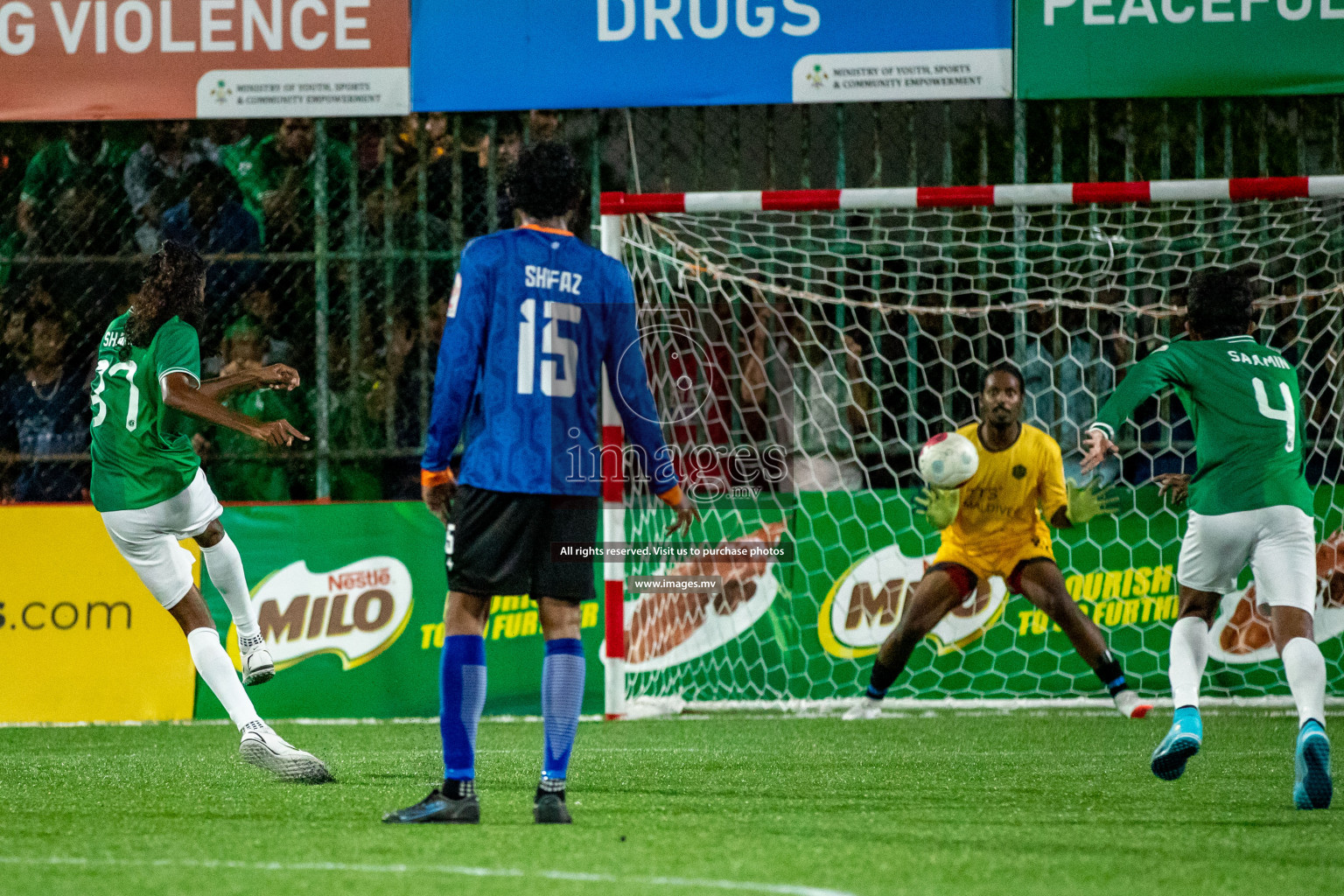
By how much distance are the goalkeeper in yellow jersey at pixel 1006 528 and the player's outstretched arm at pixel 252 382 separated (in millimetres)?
3665

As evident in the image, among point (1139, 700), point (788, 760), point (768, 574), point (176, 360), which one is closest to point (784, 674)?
point (768, 574)

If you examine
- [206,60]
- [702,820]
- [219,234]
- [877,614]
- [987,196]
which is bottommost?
[702,820]

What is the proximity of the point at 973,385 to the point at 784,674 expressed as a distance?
88.5 inches

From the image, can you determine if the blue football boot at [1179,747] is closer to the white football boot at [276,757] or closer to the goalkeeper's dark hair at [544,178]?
the goalkeeper's dark hair at [544,178]

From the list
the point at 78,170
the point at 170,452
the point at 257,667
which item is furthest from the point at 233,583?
the point at 78,170

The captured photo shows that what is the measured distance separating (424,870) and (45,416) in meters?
7.19

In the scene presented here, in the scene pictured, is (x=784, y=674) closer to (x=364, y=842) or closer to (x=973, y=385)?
(x=973, y=385)

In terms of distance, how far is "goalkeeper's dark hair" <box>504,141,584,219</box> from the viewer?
15.5ft

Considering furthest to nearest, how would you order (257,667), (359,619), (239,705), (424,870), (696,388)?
(696,388) < (359,619) < (257,667) < (239,705) < (424,870)

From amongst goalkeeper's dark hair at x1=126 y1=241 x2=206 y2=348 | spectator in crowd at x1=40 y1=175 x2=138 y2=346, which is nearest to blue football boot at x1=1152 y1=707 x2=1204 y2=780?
goalkeeper's dark hair at x1=126 y1=241 x2=206 y2=348

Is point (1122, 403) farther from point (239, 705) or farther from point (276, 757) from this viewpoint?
point (239, 705)

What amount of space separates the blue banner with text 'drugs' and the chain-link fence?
649 millimetres

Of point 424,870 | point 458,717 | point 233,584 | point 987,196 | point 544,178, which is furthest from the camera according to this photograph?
point 987,196

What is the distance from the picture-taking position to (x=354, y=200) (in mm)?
10500
